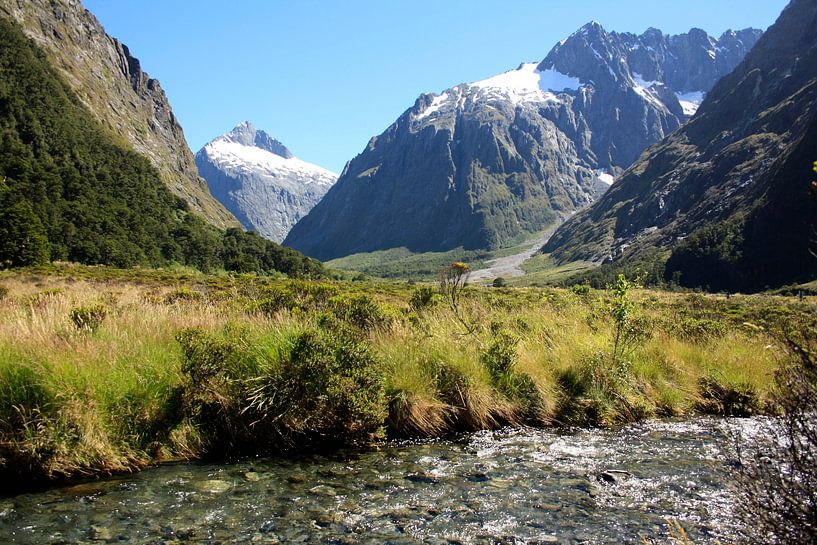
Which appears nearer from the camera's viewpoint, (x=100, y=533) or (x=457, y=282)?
(x=100, y=533)

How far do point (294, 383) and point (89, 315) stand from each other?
17.4ft

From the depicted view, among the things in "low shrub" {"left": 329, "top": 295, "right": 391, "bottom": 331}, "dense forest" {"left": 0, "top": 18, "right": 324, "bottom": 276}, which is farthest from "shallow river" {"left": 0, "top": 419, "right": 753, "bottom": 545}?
"dense forest" {"left": 0, "top": 18, "right": 324, "bottom": 276}

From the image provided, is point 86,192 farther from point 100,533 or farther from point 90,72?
point 100,533

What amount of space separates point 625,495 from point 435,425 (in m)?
3.39

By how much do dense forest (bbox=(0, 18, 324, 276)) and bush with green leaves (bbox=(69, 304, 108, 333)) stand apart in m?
86.4

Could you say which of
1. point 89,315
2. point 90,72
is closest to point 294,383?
point 89,315

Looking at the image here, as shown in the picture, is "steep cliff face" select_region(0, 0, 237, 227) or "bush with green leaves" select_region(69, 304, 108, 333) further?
"steep cliff face" select_region(0, 0, 237, 227)

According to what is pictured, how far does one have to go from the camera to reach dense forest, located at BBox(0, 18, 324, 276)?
10069cm

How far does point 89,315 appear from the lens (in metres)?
9.93

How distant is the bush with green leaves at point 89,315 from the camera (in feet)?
30.8

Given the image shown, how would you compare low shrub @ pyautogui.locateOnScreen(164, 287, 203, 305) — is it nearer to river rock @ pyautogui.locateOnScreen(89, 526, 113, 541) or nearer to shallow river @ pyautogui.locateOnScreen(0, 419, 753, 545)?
shallow river @ pyautogui.locateOnScreen(0, 419, 753, 545)

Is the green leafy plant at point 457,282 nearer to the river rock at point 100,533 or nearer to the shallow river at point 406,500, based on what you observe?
the shallow river at point 406,500

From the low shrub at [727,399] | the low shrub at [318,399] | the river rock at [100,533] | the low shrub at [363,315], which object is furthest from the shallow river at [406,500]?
the low shrub at [363,315]

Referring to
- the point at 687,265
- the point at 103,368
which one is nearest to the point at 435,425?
the point at 103,368
